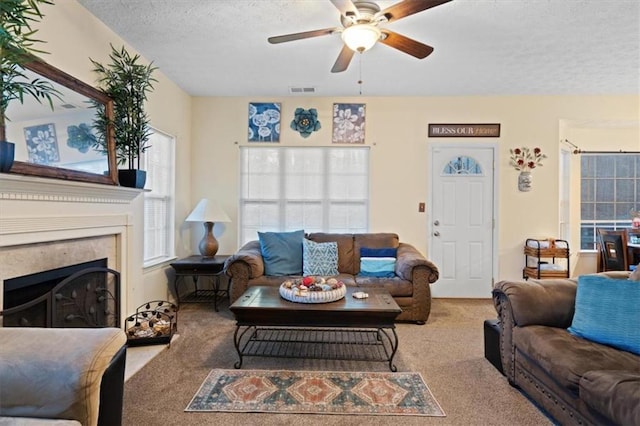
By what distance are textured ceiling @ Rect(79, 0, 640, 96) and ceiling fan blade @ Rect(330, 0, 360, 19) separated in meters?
0.55

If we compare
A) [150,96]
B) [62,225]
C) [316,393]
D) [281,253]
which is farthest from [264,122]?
[316,393]

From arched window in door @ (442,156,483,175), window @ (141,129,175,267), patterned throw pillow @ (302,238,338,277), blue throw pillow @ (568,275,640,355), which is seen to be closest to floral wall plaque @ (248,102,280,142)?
window @ (141,129,175,267)

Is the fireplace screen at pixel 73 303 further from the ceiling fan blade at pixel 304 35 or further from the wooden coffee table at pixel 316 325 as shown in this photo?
the ceiling fan blade at pixel 304 35

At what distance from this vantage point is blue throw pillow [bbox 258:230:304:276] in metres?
3.82

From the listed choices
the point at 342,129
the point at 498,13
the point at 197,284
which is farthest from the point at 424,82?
the point at 197,284

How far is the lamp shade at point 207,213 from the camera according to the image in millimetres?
4148

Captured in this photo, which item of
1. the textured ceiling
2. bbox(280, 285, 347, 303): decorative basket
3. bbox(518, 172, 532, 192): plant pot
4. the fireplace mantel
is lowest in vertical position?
bbox(280, 285, 347, 303): decorative basket

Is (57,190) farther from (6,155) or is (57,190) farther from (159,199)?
(159,199)

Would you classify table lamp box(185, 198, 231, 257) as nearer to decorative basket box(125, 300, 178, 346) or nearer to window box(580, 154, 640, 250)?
decorative basket box(125, 300, 178, 346)

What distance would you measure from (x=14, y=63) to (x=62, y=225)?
1019 mm

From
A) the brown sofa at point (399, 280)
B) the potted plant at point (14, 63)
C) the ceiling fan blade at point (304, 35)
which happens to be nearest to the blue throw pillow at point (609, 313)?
the brown sofa at point (399, 280)

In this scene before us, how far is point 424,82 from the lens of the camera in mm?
4098

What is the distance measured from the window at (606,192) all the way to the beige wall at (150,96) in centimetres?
558

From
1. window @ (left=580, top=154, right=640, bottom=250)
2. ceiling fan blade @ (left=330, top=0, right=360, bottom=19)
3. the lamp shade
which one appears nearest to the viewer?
ceiling fan blade @ (left=330, top=0, right=360, bottom=19)
